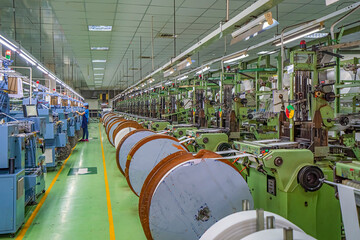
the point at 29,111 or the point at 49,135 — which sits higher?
the point at 29,111

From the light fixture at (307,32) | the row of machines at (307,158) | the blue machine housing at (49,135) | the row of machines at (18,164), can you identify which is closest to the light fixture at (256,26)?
the row of machines at (307,158)

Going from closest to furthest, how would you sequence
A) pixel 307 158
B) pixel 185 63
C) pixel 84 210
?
pixel 307 158
pixel 84 210
pixel 185 63

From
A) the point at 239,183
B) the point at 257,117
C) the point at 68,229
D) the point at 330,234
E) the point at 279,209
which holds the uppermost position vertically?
the point at 257,117

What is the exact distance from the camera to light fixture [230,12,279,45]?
12.7 ft

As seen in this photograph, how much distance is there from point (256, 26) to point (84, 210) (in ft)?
13.7

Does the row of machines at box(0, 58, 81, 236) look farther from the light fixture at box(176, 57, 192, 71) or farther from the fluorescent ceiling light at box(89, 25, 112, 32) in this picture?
the fluorescent ceiling light at box(89, 25, 112, 32)

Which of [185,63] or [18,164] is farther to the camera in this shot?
[185,63]

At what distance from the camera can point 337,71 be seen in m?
5.75

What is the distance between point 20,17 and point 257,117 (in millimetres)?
7624

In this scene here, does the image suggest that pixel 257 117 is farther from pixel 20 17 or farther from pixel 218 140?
pixel 20 17

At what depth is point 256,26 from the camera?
4.19 meters

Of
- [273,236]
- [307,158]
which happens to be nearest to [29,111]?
[307,158]

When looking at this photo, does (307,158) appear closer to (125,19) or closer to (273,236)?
(273,236)

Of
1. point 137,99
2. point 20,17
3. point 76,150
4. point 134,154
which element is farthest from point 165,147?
point 137,99
